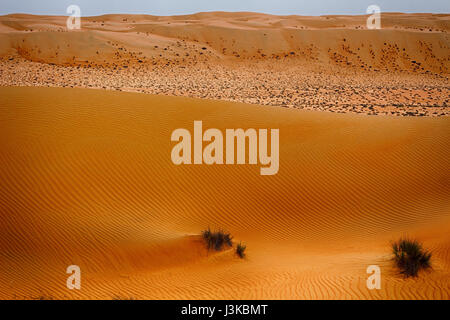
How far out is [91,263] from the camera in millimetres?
7617

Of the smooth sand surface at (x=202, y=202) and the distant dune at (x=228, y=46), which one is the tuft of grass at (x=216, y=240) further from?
the distant dune at (x=228, y=46)

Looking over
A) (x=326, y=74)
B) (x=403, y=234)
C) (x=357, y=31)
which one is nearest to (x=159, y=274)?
(x=403, y=234)

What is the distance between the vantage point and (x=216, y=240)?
8016 millimetres

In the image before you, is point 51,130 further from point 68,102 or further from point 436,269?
point 436,269

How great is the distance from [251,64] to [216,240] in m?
37.9

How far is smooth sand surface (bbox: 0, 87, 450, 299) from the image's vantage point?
6855 millimetres

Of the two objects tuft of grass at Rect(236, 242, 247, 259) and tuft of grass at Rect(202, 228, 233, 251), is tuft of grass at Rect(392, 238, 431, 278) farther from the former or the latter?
tuft of grass at Rect(202, 228, 233, 251)

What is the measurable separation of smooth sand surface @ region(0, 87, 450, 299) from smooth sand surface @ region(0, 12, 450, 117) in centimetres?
977

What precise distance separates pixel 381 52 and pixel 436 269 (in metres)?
45.7
